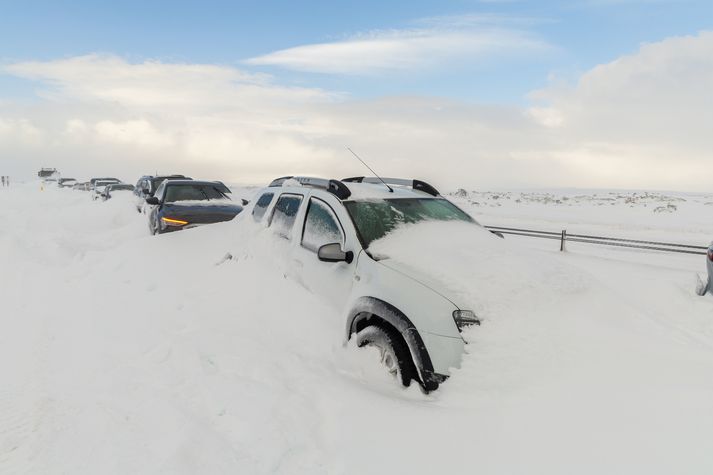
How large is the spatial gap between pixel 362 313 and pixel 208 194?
33.6 feet

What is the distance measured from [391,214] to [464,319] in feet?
5.74

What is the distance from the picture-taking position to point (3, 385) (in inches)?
159

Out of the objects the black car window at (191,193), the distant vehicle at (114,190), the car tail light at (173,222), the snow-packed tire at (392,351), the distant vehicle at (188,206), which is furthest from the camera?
the distant vehicle at (114,190)

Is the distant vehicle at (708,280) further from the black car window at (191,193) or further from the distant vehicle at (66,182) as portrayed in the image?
the distant vehicle at (66,182)

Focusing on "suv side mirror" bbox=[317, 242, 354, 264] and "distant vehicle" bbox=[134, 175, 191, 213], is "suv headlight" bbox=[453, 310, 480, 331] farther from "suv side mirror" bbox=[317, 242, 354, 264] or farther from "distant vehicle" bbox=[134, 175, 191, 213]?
"distant vehicle" bbox=[134, 175, 191, 213]

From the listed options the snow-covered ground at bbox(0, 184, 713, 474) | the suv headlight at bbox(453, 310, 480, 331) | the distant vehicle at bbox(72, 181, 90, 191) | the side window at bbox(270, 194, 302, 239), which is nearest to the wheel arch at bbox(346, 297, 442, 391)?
the snow-covered ground at bbox(0, 184, 713, 474)

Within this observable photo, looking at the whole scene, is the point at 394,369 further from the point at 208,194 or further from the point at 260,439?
the point at 208,194

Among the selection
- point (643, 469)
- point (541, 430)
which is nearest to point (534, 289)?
point (541, 430)

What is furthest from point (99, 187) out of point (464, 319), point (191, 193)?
point (464, 319)

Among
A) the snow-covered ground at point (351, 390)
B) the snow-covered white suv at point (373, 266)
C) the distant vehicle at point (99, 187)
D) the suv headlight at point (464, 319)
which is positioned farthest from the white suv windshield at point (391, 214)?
the distant vehicle at point (99, 187)

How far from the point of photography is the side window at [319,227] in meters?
4.74

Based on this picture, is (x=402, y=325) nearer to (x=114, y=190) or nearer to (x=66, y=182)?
(x=114, y=190)

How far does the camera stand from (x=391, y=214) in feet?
16.0

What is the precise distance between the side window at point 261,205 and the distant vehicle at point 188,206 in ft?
17.7
